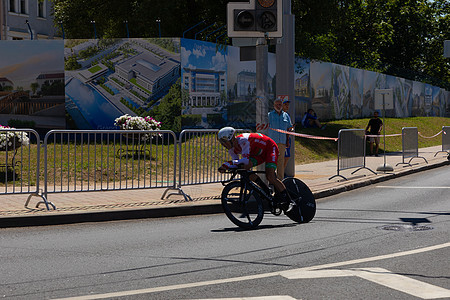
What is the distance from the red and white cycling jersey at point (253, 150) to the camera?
9.49m

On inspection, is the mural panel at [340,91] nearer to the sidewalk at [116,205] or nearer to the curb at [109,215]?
the sidewalk at [116,205]

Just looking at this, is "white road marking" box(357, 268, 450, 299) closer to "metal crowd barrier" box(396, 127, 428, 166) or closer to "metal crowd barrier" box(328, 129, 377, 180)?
"metal crowd barrier" box(328, 129, 377, 180)

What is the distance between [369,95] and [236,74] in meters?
19.2

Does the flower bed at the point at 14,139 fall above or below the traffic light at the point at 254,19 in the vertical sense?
below

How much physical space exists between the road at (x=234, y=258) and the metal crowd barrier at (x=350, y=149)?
17.0 ft

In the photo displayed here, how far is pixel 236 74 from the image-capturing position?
27109mm

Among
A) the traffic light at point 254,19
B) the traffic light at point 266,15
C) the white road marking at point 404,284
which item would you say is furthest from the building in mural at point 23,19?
the white road marking at point 404,284

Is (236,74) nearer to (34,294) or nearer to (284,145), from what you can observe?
(284,145)

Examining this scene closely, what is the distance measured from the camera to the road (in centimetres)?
595

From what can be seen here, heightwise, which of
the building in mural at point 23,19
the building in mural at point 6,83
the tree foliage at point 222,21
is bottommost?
the building in mural at point 6,83

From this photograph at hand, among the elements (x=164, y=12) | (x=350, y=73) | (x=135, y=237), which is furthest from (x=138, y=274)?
(x=350, y=73)

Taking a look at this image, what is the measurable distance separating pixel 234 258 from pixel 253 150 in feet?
8.36

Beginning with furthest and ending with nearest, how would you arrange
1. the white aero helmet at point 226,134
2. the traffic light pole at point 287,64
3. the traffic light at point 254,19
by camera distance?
the traffic light pole at point 287,64, the traffic light at point 254,19, the white aero helmet at point 226,134

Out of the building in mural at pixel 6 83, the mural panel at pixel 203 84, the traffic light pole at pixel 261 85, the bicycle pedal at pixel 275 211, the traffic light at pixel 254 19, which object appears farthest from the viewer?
the mural panel at pixel 203 84
